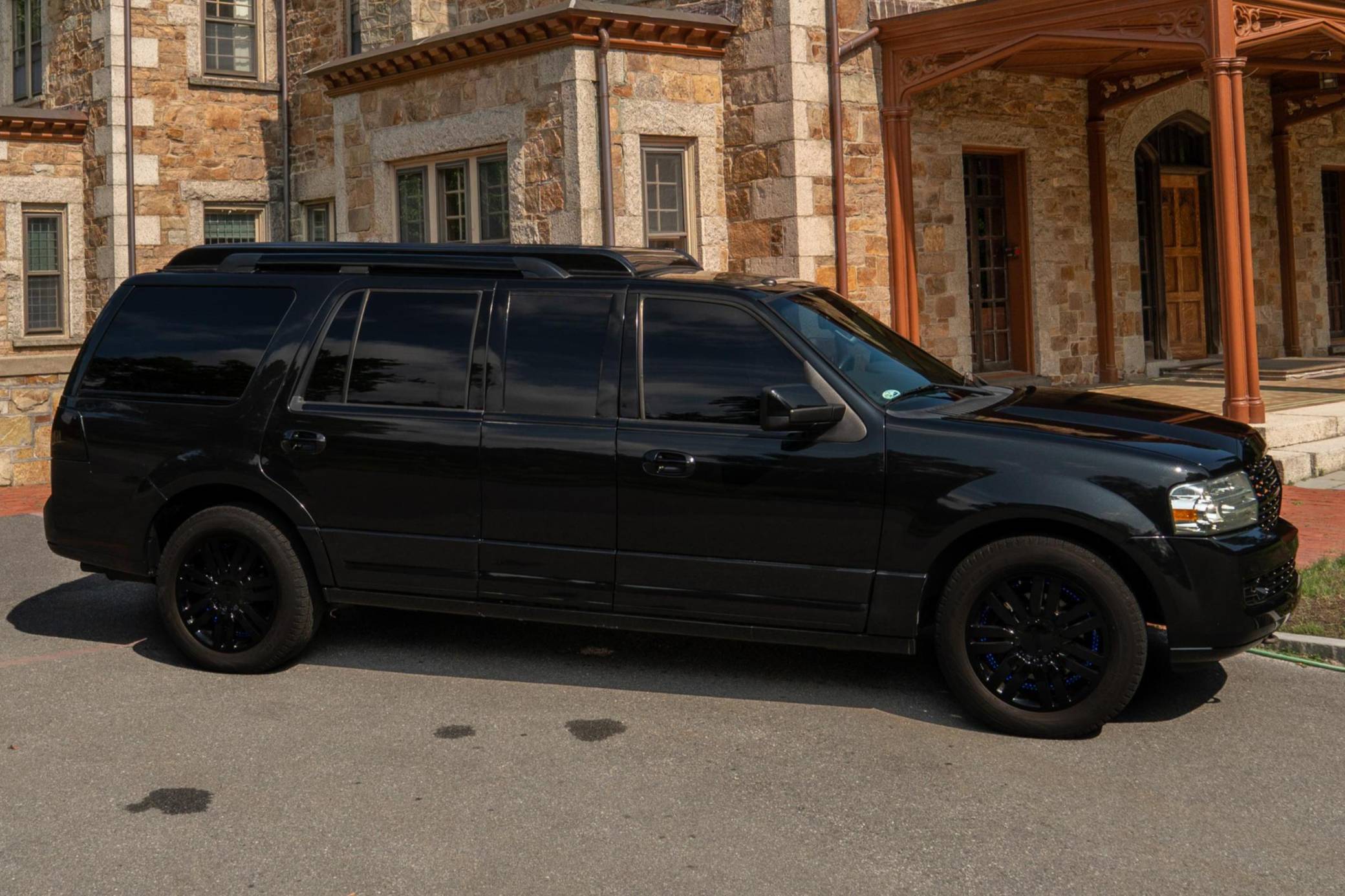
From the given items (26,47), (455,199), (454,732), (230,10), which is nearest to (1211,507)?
(454,732)

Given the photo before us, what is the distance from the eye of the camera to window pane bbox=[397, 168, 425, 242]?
1451cm

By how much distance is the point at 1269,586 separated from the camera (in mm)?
5367

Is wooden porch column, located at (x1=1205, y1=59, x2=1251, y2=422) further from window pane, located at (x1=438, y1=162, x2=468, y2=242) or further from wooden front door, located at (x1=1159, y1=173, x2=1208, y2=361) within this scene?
window pane, located at (x1=438, y1=162, x2=468, y2=242)

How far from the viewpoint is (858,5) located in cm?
1367

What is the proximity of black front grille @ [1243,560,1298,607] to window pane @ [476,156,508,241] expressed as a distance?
941cm

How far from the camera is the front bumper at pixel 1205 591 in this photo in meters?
5.18

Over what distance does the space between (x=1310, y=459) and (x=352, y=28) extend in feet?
41.0

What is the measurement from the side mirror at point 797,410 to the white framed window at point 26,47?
17.5m

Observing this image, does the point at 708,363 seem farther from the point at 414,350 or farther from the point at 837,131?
the point at 837,131

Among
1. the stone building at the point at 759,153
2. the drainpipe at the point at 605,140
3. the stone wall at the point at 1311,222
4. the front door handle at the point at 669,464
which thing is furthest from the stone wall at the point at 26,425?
the stone wall at the point at 1311,222

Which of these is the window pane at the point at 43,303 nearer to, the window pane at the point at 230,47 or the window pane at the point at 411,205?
the window pane at the point at 230,47

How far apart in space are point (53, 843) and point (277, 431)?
233cm

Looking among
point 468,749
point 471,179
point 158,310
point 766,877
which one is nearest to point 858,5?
point 471,179

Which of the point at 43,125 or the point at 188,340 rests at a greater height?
the point at 43,125
